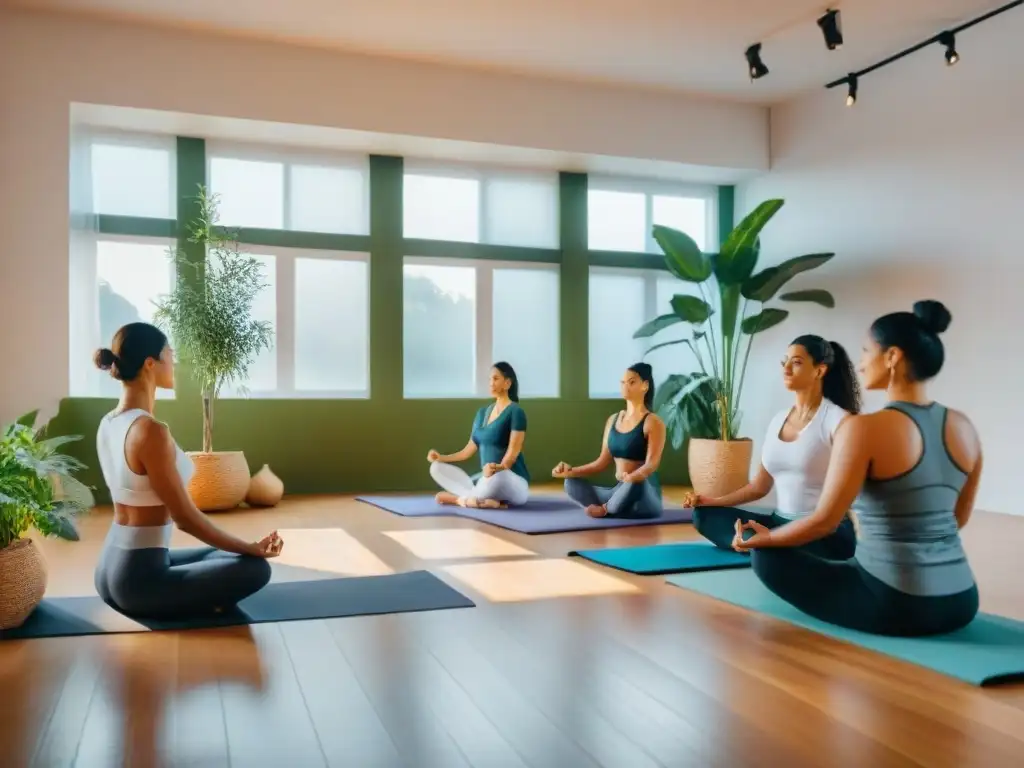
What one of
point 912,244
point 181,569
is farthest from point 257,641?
point 912,244

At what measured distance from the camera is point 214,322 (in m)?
5.75

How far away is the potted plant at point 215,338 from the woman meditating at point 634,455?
226cm

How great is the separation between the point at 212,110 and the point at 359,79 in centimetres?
109

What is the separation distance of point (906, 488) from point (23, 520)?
106 inches

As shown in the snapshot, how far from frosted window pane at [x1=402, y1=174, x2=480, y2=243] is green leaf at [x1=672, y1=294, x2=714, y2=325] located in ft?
6.15

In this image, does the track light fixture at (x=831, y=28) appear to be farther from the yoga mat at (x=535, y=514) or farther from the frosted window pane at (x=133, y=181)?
the frosted window pane at (x=133, y=181)

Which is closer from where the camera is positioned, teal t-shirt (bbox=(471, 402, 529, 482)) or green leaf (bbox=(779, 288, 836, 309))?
teal t-shirt (bbox=(471, 402, 529, 482))

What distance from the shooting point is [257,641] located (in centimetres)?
260

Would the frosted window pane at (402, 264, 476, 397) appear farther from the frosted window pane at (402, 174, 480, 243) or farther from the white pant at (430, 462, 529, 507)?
the white pant at (430, 462, 529, 507)

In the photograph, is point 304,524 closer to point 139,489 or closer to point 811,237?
point 139,489

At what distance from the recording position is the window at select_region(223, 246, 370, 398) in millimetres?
6840

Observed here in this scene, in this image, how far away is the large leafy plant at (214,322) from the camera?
18.8ft

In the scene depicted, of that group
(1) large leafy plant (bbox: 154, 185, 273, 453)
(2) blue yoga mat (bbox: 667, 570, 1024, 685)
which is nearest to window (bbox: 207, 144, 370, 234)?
(1) large leafy plant (bbox: 154, 185, 273, 453)

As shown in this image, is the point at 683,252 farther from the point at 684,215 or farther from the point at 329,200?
the point at 329,200
